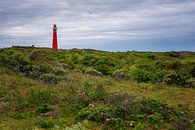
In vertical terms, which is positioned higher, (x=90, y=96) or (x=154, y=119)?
(x=90, y=96)

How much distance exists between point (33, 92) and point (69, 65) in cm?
1312

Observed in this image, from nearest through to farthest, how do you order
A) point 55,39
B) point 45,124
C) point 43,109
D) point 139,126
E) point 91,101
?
1. point 139,126
2. point 45,124
3. point 43,109
4. point 91,101
5. point 55,39

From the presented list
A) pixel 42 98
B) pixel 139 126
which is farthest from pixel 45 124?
pixel 42 98

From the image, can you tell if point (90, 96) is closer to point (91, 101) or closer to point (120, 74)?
point (91, 101)

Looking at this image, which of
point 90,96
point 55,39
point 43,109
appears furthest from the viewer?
point 55,39

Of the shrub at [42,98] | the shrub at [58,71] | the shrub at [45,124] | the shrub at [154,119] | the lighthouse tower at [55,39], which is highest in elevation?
the lighthouse tower at [55,39]

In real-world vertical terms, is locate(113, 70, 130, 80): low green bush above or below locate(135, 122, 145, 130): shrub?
above

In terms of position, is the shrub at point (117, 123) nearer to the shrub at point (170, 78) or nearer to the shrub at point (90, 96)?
the shrub at point (90, 96)

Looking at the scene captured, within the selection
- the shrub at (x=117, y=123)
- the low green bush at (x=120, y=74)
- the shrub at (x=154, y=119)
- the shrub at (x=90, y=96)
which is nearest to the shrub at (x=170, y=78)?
the low green bush at (x=120, y=74)

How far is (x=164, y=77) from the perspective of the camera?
25.4m

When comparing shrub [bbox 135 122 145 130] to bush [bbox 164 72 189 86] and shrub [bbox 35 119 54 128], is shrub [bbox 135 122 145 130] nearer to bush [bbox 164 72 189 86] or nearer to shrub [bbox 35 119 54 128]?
shrub [bbox 35 119 54 128]

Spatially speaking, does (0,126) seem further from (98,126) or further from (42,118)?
(98,126)

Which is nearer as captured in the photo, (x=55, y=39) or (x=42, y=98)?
(x=42, y=98)

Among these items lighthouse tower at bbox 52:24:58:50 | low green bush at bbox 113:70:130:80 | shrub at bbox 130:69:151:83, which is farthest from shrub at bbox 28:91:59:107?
lighthouse tower at bbox 52:24:58:50
